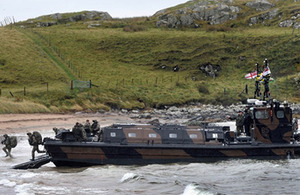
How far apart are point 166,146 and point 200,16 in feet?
321

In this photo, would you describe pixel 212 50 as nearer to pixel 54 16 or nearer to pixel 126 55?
pixel 126 55

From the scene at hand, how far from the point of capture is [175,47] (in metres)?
93.3

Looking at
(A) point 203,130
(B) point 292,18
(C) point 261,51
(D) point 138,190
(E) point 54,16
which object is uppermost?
(E) point 54,16

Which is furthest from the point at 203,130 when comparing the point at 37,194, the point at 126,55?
the point at 126,55

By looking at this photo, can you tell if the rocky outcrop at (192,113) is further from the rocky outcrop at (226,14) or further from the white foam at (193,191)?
the rocky outcrop at (226,14)

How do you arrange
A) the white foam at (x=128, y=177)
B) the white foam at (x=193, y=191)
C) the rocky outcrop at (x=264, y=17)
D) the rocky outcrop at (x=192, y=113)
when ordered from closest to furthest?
the white foam at (x=193, y=191), the white foam at (x=128, y=177), the rocky outcrop at (x=192, y=113), the rocky outcrop at (x=264, y=17)

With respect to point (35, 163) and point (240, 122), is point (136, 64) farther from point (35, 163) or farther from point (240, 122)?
point (35, 163)

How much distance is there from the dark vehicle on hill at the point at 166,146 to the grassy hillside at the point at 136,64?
2382 cm

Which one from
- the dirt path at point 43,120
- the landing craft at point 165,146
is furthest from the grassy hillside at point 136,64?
the landing craft at point 165,146

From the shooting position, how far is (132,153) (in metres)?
22.5

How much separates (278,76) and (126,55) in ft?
96.7

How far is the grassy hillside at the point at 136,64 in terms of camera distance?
5753 centimetres

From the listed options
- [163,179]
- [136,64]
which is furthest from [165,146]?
[136,64]

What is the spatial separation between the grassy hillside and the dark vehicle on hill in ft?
78.1
